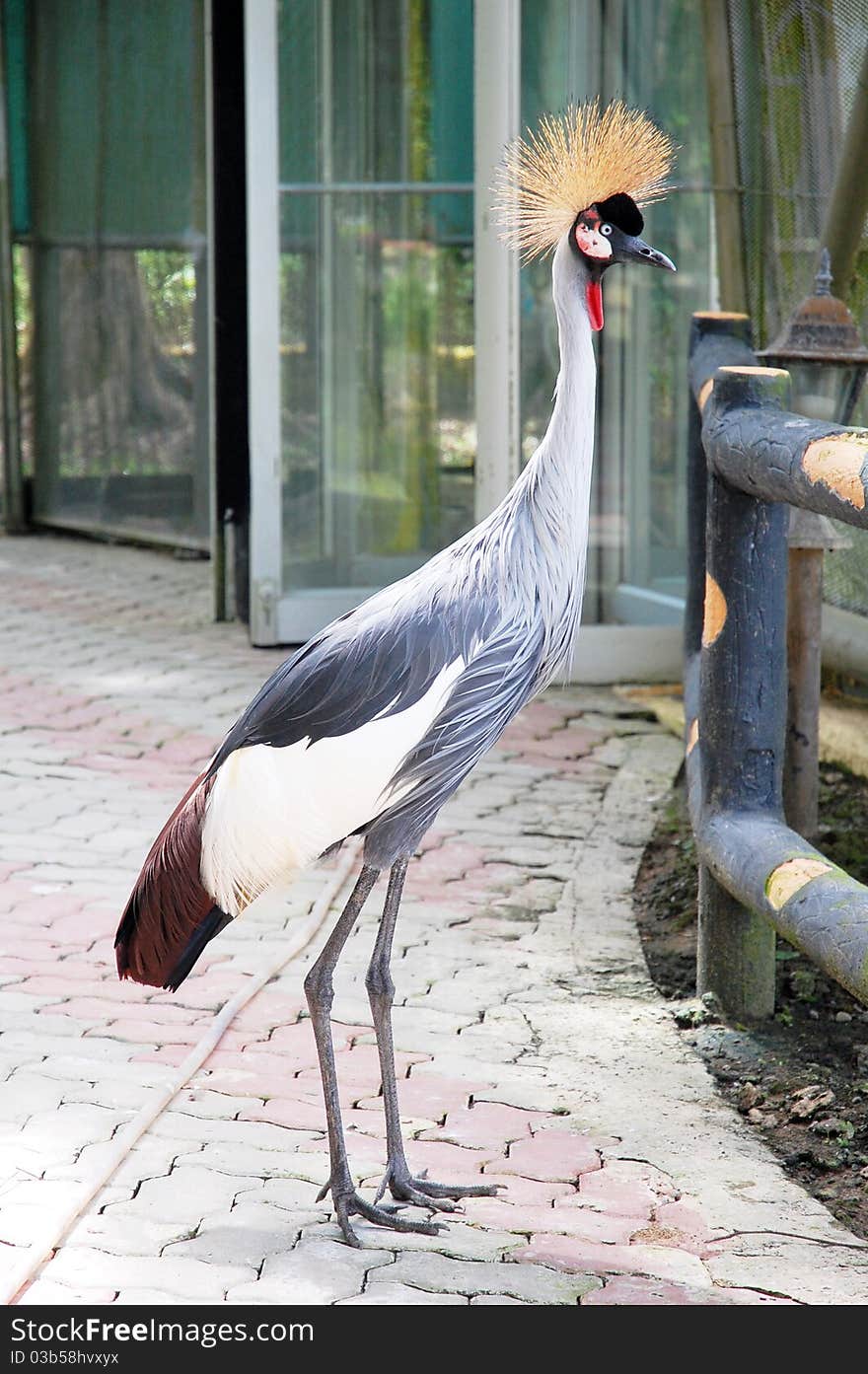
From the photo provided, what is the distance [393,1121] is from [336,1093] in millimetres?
159

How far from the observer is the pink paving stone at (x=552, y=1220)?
317cm

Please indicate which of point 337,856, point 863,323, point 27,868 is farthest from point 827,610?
Answer: point 27,868

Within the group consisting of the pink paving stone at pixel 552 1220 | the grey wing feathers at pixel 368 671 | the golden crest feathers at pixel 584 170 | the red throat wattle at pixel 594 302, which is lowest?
the pink paving stone at pixel 552 1220

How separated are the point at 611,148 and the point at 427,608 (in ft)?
3.24

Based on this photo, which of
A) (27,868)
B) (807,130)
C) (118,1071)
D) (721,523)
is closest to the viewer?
(118,1071)

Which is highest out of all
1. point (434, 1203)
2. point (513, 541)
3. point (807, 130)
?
point (807, 130)

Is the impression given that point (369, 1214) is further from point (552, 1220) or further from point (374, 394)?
point (374, 394)


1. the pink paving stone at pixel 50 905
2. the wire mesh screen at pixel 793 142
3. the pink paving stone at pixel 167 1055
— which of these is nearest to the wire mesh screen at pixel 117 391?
the wire mesh screen at pixel 793 142

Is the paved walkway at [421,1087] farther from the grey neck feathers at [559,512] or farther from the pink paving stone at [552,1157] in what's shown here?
the grey neck feathers at [559,512]

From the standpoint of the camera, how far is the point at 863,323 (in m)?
5.61

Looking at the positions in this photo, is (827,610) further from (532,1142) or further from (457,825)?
(532,1142)

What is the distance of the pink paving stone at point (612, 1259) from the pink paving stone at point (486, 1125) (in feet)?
1.42

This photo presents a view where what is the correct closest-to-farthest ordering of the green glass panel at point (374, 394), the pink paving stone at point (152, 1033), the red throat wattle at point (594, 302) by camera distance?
1. the red throat wattle at point (594, 302)
2. the pink paving stone at point (152, 1033)
3. the green glass panel at point (374, 394)

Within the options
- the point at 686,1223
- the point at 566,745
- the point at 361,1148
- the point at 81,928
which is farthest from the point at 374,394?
the point at 686,1223
